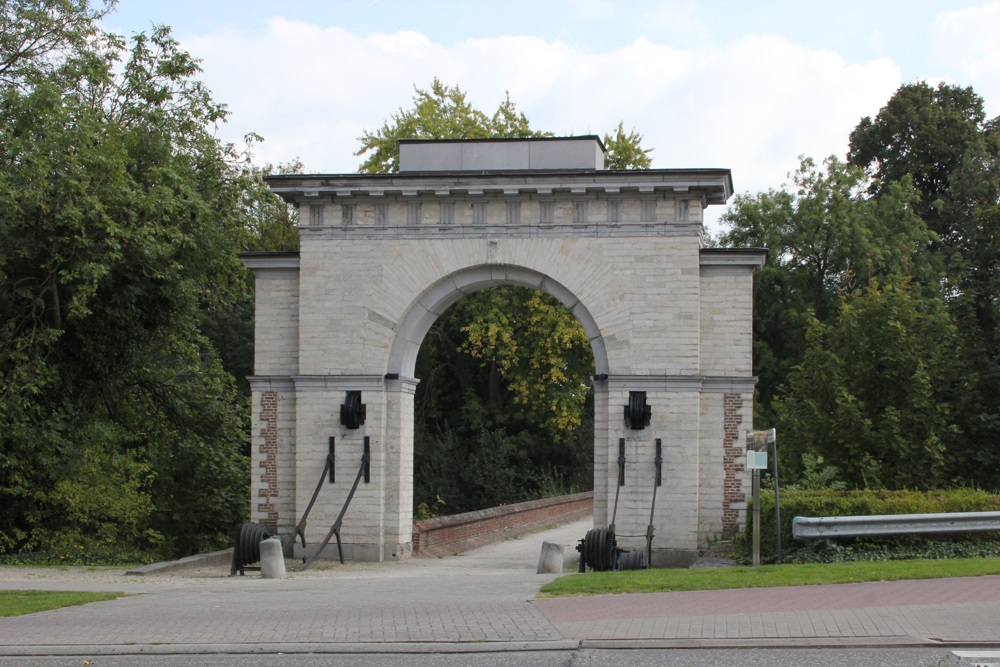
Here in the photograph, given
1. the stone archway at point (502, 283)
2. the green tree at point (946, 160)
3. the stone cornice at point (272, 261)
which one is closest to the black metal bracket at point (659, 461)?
the stone archway at point (502, 283)

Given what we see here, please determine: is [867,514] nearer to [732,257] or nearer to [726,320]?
[726,320]

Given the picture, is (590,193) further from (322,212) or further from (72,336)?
(72,336)

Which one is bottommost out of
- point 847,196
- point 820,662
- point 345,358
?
point 820,662

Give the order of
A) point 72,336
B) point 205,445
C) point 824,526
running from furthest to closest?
1. point 205,445
2. point 72,336
3. point 824,526

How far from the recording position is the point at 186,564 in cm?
1938

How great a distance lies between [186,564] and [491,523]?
10.8 metres

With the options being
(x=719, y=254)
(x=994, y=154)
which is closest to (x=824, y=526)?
(x=719, y=254)

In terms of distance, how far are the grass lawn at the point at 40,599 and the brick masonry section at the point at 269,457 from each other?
6.77 metres

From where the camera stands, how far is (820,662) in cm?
963

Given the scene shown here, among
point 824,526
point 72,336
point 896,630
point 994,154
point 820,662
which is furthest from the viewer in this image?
point 994,154

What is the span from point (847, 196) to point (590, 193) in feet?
79.8

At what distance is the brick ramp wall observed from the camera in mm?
23938

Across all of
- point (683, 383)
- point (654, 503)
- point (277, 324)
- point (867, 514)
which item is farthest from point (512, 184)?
point (867, 514)

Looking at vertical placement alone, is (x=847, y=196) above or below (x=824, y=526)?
above
